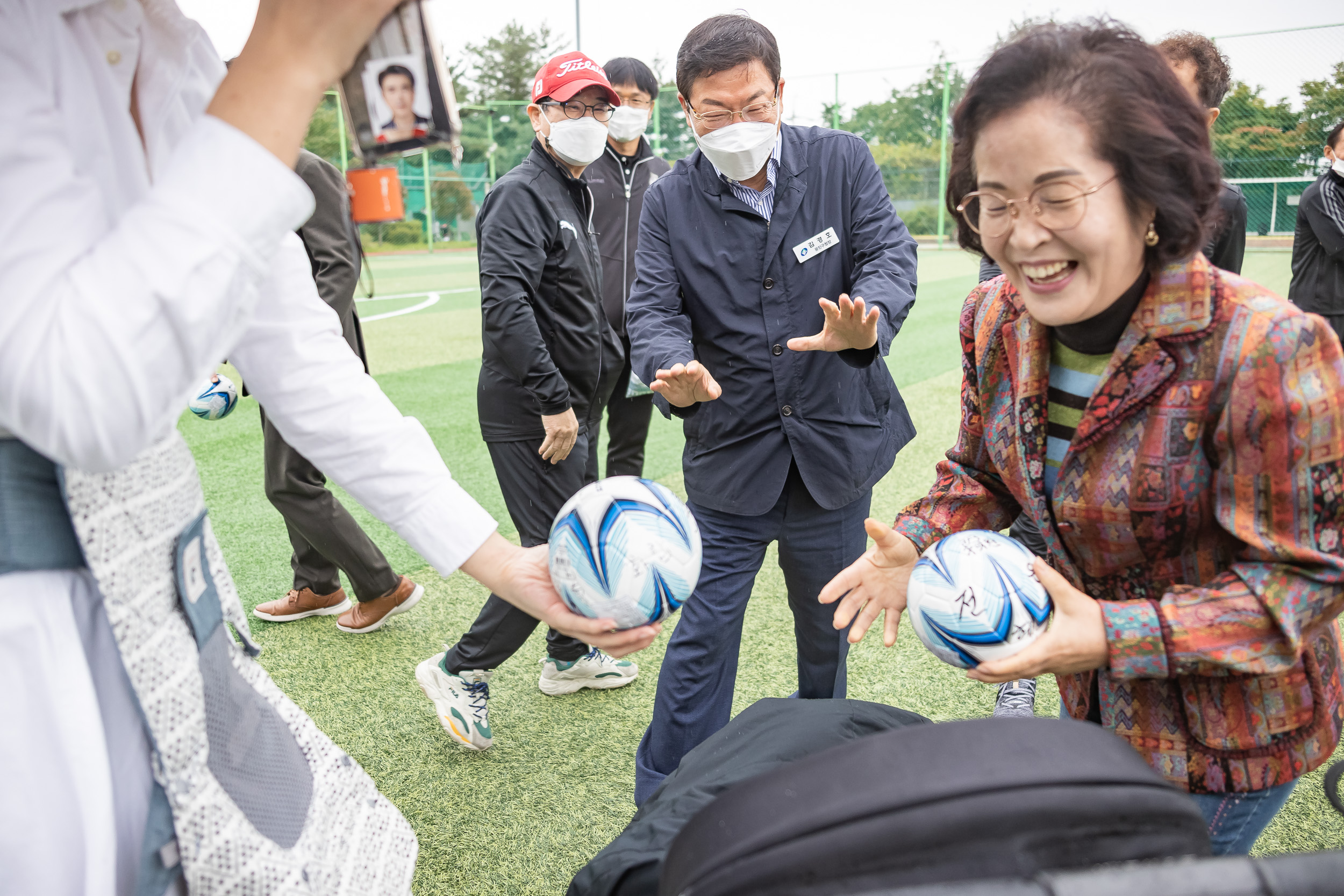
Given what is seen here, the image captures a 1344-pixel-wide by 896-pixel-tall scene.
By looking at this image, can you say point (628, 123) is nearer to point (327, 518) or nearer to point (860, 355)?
point (327, 518)

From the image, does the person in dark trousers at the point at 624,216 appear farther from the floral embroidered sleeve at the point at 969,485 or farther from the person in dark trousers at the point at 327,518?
the floral embroidered sleeve at the point at 969,485

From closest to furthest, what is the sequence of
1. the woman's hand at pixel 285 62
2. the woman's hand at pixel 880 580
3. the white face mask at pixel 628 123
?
the woman's hand at pixel 285 62 → the woman's hand at pixel 880 580 → the white face mask at pixel 628 123

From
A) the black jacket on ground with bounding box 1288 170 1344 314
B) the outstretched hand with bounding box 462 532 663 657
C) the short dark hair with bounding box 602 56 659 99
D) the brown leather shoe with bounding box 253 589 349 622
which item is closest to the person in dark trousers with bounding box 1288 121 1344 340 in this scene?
the black jacket on ground with bounding box 1288 170 1344 314

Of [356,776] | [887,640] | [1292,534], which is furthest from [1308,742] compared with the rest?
[356,776]

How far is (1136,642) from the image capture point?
1406 mm

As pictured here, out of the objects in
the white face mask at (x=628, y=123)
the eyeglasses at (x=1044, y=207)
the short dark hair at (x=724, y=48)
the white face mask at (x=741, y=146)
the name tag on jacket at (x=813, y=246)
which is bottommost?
the name tag on jacket at (x=813, y=246)

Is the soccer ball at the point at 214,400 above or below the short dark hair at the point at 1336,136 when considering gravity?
below

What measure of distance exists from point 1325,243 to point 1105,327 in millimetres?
4756

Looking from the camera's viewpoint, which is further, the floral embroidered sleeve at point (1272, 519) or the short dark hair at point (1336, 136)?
the short dark hair at point (1336, 136)

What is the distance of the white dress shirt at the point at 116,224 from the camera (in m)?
0.80

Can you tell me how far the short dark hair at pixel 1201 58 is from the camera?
3.53m

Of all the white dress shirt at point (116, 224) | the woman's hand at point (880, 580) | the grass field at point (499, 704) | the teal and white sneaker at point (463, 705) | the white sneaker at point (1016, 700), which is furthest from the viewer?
the white sneaker at point (1016, 700)

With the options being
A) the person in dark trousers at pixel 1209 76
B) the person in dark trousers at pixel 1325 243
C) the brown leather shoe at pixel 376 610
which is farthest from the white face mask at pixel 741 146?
the person in dark trousers at pixel 1325 243

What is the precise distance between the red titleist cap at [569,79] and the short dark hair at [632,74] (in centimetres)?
84
